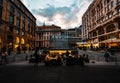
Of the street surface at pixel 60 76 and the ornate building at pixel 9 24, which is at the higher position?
the ornate building at pixel 9 24

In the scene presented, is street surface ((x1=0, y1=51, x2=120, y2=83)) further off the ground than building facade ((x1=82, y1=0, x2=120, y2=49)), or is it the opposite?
building facade ((x1=82, y1=0, x2=120, y2=49))

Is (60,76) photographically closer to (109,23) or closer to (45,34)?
(109,23)

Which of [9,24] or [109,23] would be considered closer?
[9,24]

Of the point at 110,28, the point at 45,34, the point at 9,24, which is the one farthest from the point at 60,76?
the point at 45,34

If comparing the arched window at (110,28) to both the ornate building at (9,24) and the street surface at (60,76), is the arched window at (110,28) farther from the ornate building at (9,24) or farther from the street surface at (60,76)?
the street surface at (60,76)

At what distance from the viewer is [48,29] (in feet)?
343

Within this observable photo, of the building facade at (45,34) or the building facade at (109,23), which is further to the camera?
the building facade at (45,34)

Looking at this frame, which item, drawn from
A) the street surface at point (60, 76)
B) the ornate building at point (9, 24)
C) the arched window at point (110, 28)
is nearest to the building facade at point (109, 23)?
the arched window at point (110, 28)

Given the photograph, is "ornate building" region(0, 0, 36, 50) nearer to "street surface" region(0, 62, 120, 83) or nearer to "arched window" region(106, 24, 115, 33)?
"street surface" region(0, 62, 120, 83)

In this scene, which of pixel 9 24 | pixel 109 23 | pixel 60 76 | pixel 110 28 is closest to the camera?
pixel 60 76

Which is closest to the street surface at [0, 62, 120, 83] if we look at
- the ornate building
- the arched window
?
the ornate building

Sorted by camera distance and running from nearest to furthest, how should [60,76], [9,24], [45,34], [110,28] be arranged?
1. [60,76]
2. [9,24]
3. [110,28]
4. [45,34]

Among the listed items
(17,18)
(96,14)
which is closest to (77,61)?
(17,18)

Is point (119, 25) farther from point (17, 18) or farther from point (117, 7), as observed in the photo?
point (17, 18)
